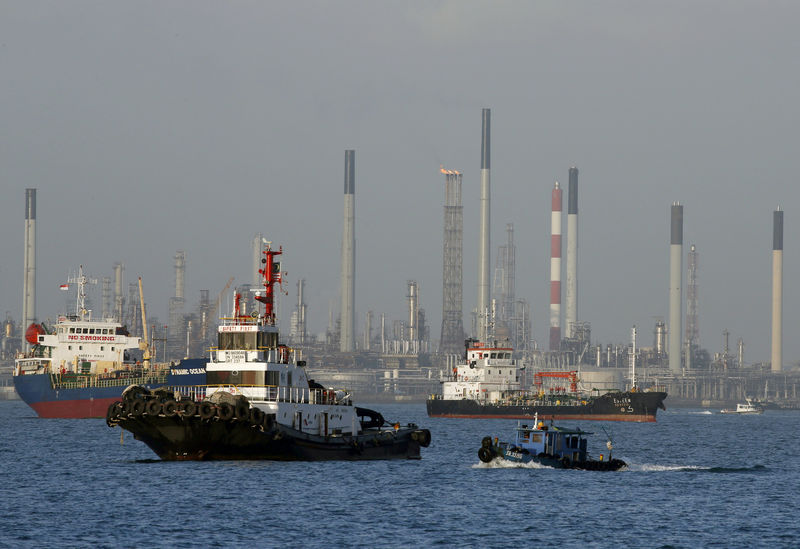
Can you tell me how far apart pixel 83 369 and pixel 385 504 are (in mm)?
100972

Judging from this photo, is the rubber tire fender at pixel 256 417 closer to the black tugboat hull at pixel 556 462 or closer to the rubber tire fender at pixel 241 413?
the rubber tire fender at pixel 241 413

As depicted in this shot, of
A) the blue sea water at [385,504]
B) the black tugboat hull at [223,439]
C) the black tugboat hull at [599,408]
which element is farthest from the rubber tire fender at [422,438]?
the black tugboat hull at [599,408]

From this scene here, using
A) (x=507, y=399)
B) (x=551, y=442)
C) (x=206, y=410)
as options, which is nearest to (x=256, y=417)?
(x=206, y=410)

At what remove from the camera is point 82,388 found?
137 metres

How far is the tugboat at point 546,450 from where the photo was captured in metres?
69.4

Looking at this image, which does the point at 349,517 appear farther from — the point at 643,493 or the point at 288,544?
the point at 643,493

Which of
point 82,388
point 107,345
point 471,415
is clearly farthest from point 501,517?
point 471,415

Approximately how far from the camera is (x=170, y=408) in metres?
60.3

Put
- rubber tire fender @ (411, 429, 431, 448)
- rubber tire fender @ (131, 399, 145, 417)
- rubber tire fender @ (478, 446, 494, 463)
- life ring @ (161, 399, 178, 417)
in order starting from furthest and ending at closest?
rubber tire fender @ (411, 429, 431, 448) < rubber tire fender @ (478, 446, 494, 463) < rubber tire fender @ (131, 399, 145, 417) < life ring @ (161, 399, 178, 417)

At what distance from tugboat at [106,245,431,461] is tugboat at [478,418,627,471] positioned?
5.85 metres

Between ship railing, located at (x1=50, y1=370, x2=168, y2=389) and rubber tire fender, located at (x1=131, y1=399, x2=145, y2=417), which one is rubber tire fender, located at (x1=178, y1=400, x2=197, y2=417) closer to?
rubber tire fender, located at (x1=131, y1=399, x2=145, y2=417)

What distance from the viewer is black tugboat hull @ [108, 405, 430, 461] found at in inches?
2397

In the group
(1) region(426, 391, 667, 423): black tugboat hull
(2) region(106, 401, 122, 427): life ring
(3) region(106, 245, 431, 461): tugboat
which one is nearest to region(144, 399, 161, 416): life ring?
(3) region(106, 245, 431, 461): tugboat

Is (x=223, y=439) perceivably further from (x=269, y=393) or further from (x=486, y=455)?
(x=486, y=455)
